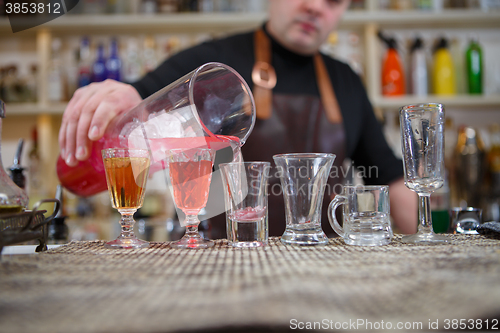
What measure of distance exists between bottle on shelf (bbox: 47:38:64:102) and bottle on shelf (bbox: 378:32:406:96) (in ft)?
5.72

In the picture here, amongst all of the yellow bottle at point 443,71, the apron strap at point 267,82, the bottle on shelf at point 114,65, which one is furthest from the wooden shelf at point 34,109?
the yellow bottle at point 443,71

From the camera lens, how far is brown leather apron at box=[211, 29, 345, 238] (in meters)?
1.51

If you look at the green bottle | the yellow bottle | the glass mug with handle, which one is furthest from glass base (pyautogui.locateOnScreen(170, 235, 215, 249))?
the green bottle

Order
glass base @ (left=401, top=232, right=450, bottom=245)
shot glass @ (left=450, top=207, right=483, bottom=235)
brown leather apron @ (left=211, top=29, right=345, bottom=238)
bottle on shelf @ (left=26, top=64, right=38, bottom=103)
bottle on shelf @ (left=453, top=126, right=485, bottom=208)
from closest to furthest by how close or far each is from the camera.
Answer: glass base @ (left=401, top=232, right=450, bottom=245) → shot glass @ (left=450, top=207, right=483, bottom=235) → brown leather apron @ (left=211, top=29, right=345, bottom=238) → bottle on shelf @ (left=453, top=126, right=485, bottom=208) → bottle on shelf @ (left=26, top=64, right=38, bottom=103)

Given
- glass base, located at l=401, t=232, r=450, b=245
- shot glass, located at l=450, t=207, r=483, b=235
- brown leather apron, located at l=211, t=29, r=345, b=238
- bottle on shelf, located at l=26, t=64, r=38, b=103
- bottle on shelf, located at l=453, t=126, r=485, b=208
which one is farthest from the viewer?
bottle on shelf, located at l=26, t=64, r=38, b=103

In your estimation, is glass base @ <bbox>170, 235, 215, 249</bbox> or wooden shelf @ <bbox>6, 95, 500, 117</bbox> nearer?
glass base @ <bbox>170, 235, 215, 249</bbox>

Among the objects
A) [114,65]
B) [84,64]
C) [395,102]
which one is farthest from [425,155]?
[84,64]

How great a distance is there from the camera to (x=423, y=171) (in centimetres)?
74

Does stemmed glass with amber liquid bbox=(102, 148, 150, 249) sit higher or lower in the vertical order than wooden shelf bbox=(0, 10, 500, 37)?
lower

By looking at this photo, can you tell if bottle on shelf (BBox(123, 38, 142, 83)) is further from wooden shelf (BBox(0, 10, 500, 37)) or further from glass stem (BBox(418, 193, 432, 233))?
glass stem (BBox(418, 193, 432, 233))

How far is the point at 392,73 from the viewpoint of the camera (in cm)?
220

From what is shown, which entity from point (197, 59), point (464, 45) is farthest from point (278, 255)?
point (464, 45)

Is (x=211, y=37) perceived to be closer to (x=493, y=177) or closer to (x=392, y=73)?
(x=392, y=73)

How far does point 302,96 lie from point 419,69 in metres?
0.93
